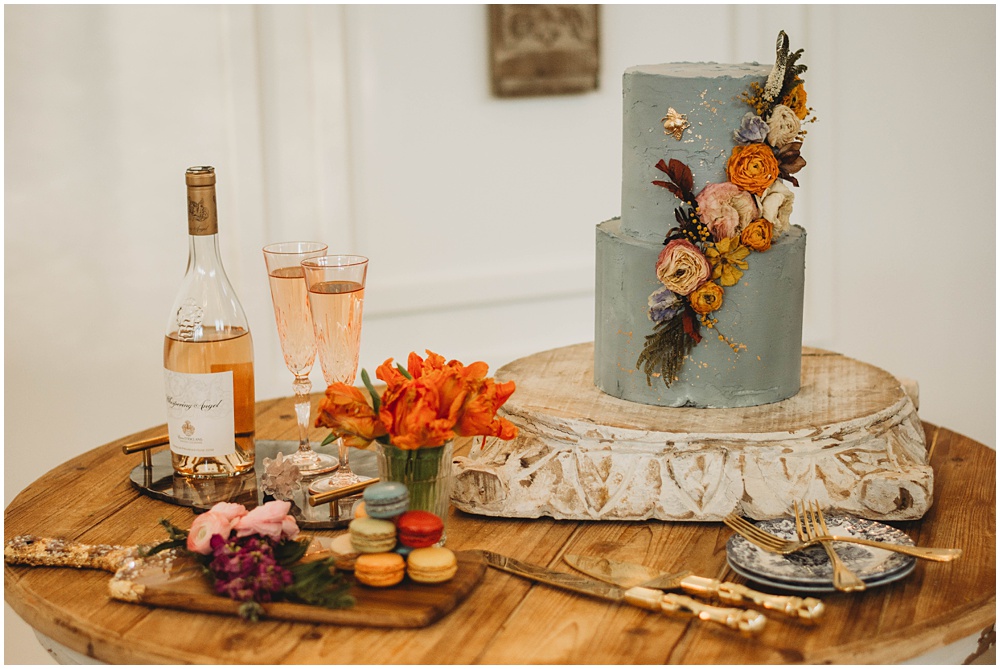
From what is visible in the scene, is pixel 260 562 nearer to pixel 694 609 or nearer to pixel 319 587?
pixel 319 587

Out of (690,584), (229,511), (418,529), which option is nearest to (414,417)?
(418,529)

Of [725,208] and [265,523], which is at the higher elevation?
[725,208]

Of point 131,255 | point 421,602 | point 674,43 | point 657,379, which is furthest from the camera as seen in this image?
point 674,43

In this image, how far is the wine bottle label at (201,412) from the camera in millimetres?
1374

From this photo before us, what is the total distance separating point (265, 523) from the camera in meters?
1.15

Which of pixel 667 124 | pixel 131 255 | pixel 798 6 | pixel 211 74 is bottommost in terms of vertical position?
pixel 131 255

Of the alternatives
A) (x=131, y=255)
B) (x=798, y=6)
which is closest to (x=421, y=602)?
(x=131, y=255)

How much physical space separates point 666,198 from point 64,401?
1576 mm

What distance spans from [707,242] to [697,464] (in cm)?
27

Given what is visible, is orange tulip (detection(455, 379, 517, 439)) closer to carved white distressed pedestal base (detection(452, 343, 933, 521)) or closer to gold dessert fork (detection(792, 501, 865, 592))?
carved white distressed pedestal base (detection(452, 343, 933, 521))

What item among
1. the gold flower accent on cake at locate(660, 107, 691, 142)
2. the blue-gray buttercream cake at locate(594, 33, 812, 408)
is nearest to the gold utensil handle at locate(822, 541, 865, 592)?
the blue-gray buttercream cake at locate(594, 33, 812, 408)

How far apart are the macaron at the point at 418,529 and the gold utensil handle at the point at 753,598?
258 mm

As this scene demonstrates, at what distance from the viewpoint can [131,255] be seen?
2426 millimetres

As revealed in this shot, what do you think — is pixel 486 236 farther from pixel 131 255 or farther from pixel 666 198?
pixel 666 198
